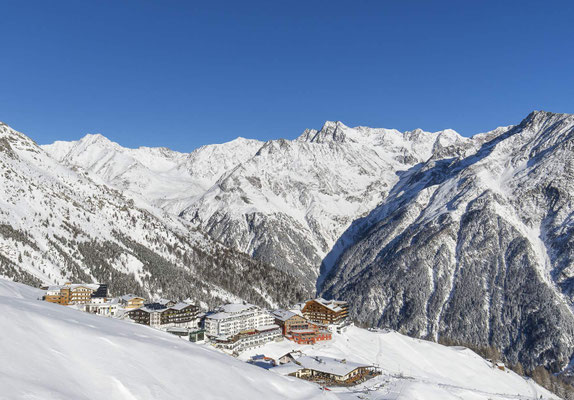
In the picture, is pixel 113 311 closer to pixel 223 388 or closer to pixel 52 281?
pixel 52 281

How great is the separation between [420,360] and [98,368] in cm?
12055

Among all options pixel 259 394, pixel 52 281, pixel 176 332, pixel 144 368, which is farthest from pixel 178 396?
pixel 52 281

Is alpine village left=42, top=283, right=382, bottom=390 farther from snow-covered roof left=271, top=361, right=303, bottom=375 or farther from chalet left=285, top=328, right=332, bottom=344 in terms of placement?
snow-covered roof left=271, top=361, right=303, bottom=375

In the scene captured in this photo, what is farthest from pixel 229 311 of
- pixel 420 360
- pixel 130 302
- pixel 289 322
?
pixel 420 360

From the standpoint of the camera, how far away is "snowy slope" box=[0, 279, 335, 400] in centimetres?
2361

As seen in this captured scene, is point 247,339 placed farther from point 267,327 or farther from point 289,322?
point 289,322

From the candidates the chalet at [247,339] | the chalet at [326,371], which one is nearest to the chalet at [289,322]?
the chalet at [247,339]

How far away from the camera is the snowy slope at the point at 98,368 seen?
2361 centimetres

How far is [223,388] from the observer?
32.9 meters

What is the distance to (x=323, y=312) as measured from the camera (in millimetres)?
146625

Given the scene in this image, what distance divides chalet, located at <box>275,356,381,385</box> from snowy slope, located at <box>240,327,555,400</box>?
718 inches

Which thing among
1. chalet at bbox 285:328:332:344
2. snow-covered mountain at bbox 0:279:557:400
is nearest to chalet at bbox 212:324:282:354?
chalet at bbox 285:328:332:344

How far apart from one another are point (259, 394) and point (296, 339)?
87.3 metres

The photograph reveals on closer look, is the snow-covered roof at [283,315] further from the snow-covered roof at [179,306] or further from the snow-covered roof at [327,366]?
the snow-covered roof at [327,366]
